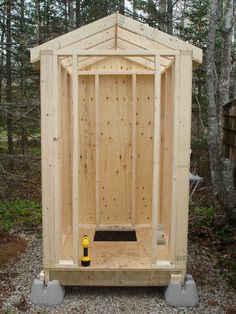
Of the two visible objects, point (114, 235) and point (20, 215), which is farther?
point (20, 215)

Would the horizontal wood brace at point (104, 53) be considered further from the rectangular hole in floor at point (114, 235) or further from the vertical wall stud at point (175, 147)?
the rectangular hole in floor at point (114, 235)

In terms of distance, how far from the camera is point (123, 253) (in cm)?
404

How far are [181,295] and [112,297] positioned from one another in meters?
0.71

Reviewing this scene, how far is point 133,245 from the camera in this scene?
14.4 feet

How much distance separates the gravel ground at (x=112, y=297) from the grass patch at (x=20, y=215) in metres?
1.45

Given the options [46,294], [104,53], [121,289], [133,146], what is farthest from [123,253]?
[104,53]

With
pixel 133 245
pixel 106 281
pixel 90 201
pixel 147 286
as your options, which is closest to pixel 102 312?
pixel 106 281

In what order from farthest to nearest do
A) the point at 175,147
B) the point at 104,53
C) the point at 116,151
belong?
the point at 116,151
the point at 175,147
the point at 104,53

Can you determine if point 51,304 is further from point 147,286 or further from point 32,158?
point 32,158

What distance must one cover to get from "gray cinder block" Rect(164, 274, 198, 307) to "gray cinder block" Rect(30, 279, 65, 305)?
1.08 metres

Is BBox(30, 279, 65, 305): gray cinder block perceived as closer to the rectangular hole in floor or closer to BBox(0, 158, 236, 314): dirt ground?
BBox(0, 158, 236, 314): dirt ground

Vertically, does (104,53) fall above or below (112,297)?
above

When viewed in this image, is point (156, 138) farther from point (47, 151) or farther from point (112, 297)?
point (112, 297)

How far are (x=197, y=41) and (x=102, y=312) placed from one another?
8844 mm
